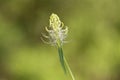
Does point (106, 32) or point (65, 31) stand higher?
point (106, 32)

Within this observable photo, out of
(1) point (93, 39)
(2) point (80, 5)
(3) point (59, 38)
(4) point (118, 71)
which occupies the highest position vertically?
(2) point (80, 5)

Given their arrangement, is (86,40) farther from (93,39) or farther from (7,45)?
(7,45)

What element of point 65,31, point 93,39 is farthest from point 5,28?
point 65,31

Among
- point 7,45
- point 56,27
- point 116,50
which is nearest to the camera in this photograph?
point 56,27

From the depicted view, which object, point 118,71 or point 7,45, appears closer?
point 118,71

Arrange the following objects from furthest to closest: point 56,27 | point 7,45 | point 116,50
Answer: point 7,45
point 116,50
point 56,27

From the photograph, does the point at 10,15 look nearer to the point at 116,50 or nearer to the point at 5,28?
the point at 5,28
